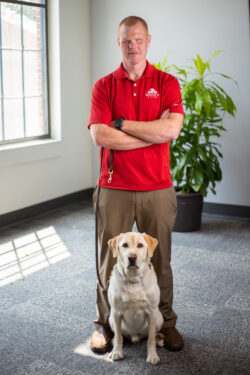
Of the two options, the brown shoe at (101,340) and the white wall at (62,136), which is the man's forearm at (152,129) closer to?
the brown shoe at (101,340)

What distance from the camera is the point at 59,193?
5574mm

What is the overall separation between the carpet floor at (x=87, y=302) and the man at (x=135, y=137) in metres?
0.17

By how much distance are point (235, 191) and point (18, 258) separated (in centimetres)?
236

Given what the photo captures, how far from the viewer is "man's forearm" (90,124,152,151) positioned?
2.37 m

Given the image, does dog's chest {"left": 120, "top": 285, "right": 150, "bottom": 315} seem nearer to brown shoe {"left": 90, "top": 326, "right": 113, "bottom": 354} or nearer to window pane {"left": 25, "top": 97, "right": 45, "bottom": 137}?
brown shoe {"left": 90, "top": 326, "right": 113, "bottom": 354}

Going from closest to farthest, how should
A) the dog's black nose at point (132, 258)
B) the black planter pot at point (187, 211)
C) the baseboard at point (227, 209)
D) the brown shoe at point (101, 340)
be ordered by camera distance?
the dog's black nose at point (132, 258) → the brown shoe at point (101, 340) → the black planter pot at point (187, 211) → the baseboard at point (227, 209)

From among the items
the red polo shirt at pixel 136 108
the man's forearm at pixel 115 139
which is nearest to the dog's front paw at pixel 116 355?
the red polo shirt at pixel 136 108

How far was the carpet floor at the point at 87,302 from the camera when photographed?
2.42m

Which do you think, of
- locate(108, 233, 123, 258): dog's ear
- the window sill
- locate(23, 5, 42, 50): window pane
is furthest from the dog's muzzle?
locate(23, 5, 42, 50): window pane

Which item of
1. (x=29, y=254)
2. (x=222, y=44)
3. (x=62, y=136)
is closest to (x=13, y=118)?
(x=62, y=136)

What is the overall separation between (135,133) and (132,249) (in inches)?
21.2

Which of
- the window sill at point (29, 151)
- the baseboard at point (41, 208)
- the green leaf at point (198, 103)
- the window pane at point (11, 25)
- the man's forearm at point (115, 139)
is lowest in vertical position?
the baseboard at point (41, 208)

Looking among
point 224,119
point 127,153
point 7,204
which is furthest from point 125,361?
point 224,119

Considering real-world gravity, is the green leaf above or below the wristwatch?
above
